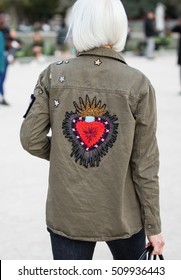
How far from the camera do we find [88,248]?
2.71 m

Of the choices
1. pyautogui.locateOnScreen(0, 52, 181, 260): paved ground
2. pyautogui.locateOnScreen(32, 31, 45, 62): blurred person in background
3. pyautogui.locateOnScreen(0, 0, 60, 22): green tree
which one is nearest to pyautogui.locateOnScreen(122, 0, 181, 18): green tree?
pyautogui.locateOnScreen(0, 0, 60, 22): green tree

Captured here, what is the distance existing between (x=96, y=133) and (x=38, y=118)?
9.5 inches

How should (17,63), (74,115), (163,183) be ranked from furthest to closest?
(17,63) < (163,183) < (74,115)

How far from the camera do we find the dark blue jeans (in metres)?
2.68

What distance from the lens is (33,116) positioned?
2641mm

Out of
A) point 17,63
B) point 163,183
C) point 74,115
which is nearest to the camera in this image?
point 74,115

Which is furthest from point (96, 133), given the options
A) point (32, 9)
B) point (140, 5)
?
point (32, 9)

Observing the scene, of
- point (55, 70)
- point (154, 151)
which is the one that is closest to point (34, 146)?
point (55, 70)

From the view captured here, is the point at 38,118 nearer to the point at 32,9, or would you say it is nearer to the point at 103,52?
the point at 103,52

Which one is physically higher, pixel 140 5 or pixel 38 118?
pixel 140 5

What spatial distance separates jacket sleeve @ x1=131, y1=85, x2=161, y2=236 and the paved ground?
208cm

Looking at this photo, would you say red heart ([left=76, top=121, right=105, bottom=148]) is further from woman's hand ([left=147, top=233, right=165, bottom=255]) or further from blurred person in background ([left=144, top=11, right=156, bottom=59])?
blurred person in background ([left=144, top=11, right=156, bottom=59])
